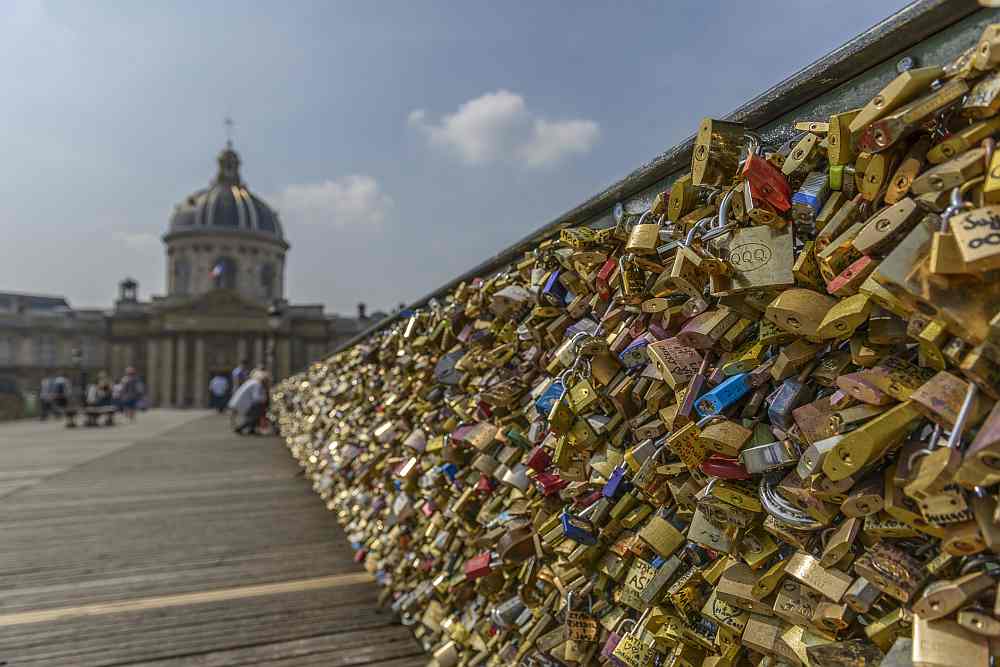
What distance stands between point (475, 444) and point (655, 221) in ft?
3.23

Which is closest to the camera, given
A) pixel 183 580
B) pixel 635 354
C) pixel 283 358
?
pixel 635 354

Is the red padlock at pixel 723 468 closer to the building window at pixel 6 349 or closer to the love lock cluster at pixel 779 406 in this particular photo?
the love lock cluster at pixel 779 406

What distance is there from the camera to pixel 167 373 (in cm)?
6053

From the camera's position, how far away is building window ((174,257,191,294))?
70812mm

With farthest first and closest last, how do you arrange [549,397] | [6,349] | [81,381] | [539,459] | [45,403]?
[6,349], [81,381], [45,403], [539,459], [549,397]

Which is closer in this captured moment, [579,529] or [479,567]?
[579,529]

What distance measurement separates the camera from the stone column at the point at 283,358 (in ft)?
208

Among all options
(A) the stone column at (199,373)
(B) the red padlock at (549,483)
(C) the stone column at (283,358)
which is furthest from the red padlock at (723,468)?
(C) the stone column at (283,358)

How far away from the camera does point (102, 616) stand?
2.97 meters

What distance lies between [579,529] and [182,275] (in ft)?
258

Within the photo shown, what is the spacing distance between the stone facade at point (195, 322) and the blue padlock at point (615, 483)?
56915mm

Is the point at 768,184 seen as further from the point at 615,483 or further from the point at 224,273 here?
the point at 224,273

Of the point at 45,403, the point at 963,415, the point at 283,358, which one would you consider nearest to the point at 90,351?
the point at 283,358

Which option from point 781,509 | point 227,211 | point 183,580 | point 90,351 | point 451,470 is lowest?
point 90,351
